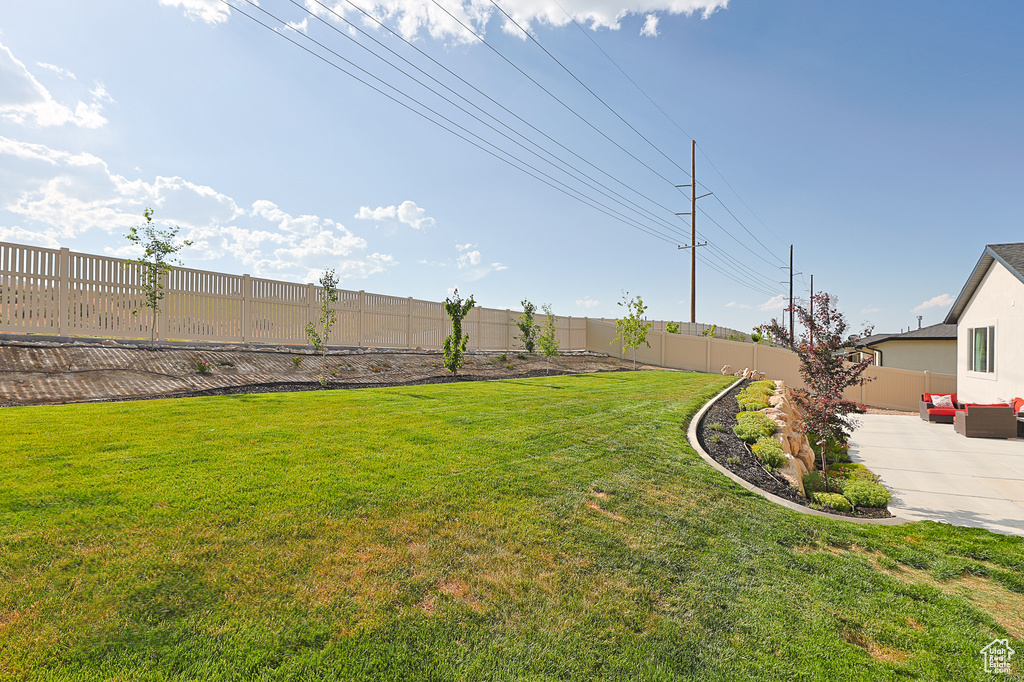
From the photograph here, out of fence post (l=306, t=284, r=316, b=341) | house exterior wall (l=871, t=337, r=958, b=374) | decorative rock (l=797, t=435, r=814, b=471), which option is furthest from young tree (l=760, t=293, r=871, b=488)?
house exterior wall (l=871, t=337, r=958, b=374)

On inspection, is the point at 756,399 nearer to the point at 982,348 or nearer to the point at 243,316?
the point at 982,348

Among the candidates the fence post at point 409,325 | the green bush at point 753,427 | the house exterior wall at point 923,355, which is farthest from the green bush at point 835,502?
the house exterior wall at point 923,355

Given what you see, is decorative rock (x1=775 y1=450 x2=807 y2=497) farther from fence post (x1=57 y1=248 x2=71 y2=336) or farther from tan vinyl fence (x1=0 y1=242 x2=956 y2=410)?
fence post (x1=57 y1=248 x2=71 y2=336)

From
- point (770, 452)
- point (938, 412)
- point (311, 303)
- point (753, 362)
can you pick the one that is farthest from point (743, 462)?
point (753, 362)

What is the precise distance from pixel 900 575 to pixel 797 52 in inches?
615

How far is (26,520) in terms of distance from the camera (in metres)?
3.03

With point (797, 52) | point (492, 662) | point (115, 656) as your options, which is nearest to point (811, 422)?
point (492, 662)

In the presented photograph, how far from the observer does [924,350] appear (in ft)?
74.8

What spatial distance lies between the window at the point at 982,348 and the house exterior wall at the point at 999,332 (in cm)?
16

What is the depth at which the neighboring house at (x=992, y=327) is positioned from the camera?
1195cm

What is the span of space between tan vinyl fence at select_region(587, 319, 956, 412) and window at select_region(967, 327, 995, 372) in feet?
12.1

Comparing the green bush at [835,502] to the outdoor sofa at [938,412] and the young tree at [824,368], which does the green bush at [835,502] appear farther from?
the outdoor sofa at [938,412]

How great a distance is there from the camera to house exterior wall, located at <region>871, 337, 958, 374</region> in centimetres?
2211

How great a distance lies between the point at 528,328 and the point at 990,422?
52.0 ft
